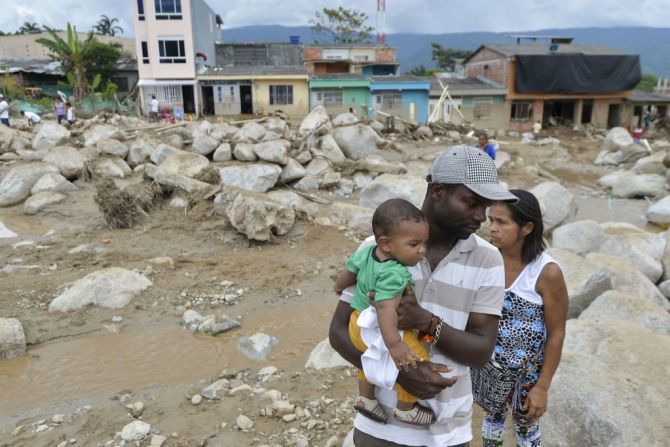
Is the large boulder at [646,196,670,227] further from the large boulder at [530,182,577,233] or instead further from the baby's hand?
the baby's hand

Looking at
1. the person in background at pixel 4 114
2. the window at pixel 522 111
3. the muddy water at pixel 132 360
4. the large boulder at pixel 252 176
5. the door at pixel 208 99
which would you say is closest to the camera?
the muddy water at pixel 132 360

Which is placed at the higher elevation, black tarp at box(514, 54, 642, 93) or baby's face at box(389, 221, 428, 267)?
black tarp at box(514, 54, 642, 93)

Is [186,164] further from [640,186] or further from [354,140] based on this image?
[640,186]

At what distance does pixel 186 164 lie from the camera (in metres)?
10.3

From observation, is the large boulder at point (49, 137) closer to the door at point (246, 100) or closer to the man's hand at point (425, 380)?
the door at point (246, 100)

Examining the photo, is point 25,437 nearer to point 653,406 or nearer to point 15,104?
point 653,406

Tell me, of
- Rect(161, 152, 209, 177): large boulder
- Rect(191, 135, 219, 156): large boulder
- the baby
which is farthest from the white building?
the baby

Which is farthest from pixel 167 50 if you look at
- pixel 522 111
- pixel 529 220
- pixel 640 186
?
pixel 529 220

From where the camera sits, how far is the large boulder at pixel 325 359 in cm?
449

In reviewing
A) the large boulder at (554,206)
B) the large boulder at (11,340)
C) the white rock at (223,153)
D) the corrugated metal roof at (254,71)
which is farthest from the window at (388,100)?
the large boulder at (11,340)

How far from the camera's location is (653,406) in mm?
2756

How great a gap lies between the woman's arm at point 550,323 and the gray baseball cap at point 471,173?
65cm

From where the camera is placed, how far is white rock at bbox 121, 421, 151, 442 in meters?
3.69

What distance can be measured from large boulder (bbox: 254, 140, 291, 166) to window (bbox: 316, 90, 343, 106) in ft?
47.4
